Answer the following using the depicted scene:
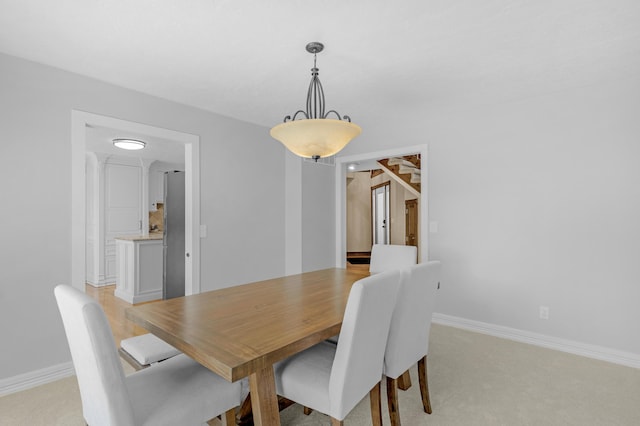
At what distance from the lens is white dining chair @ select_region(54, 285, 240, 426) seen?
3.39 ft

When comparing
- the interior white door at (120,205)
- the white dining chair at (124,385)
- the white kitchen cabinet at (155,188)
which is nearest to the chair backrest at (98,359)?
the white dining chair at (124,385)

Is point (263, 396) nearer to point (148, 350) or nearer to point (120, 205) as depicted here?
point (148, 350)

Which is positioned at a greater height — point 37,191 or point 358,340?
point 37,191

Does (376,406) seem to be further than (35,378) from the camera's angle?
No

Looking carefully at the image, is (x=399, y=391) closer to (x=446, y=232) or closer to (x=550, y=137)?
(x=446, y=232)

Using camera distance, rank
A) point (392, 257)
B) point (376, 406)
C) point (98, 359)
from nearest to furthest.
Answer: point (98, 359), point (376, 406), point (392, 257)

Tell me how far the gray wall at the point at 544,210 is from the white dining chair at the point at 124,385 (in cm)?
275

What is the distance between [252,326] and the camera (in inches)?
56.3

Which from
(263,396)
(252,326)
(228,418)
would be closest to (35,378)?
(228,418)

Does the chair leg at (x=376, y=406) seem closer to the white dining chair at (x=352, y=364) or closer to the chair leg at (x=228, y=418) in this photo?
the white dining chair at (x=352, y=364)

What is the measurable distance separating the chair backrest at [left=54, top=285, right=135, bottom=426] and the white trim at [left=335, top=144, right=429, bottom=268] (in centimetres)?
306

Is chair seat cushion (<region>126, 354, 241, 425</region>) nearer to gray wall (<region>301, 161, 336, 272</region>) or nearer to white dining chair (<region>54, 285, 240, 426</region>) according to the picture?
white dining chair (<region>54, 285, 240, 426</region>)

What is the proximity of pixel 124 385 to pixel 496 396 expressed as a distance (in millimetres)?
2119

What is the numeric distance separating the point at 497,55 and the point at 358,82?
102 centimetres
